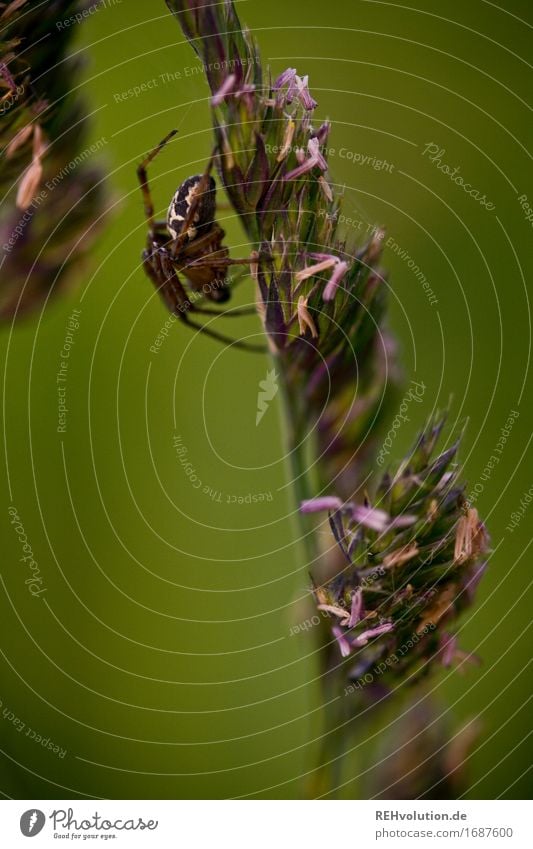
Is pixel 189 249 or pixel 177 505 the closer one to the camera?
pixel 189 249

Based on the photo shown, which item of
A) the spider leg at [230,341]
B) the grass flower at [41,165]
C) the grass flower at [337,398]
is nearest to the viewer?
the grass flower at [337,398]

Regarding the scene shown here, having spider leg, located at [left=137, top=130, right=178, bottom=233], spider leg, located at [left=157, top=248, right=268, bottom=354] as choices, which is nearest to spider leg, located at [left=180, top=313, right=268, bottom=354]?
spider leg, located at [left=157, top=248, right=268, bottom=354]

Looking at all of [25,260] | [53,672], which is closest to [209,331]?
[25,260]

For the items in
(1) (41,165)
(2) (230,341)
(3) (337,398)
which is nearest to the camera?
(3) (337,398)

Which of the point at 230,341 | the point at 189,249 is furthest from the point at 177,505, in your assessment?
the point at 189,249

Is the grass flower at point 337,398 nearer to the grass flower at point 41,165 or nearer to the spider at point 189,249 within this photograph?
the spider at point 189,249
